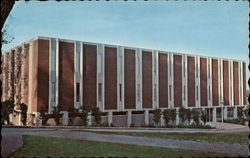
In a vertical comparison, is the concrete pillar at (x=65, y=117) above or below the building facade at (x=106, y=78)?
below

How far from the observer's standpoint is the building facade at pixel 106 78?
32.3m

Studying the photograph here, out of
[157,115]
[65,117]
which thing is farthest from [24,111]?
[157,115]

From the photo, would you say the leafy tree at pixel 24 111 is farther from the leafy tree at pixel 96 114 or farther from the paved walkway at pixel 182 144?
the paved walkway at pixel 182 144

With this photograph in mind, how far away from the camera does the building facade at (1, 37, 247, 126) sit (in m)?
32.3

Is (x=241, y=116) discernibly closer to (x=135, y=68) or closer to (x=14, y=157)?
(x=135, y=68)

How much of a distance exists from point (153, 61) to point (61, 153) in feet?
109

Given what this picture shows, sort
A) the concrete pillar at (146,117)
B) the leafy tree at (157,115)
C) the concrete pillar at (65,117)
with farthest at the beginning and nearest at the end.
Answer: the concrete pillar at (146,117)
the leafy tree at (157,115)
the concrete pillar at (65,117)

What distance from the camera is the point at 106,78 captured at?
36.3m

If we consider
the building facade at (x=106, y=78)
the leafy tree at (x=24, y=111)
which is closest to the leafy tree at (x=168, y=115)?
the building facade at (x=106, y=78)

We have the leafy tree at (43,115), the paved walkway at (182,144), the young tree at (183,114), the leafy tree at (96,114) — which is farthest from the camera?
the young tree at (183,114)

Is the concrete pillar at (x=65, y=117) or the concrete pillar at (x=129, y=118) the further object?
the concrete pillar at (x=129, y=118)

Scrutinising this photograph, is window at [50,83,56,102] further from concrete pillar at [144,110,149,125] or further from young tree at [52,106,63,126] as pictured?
concrete pillar at [144,110,149,125]

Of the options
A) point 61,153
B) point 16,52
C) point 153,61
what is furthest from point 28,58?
point 61,153

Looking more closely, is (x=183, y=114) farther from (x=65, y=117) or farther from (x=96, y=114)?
(x=65, y=117)
